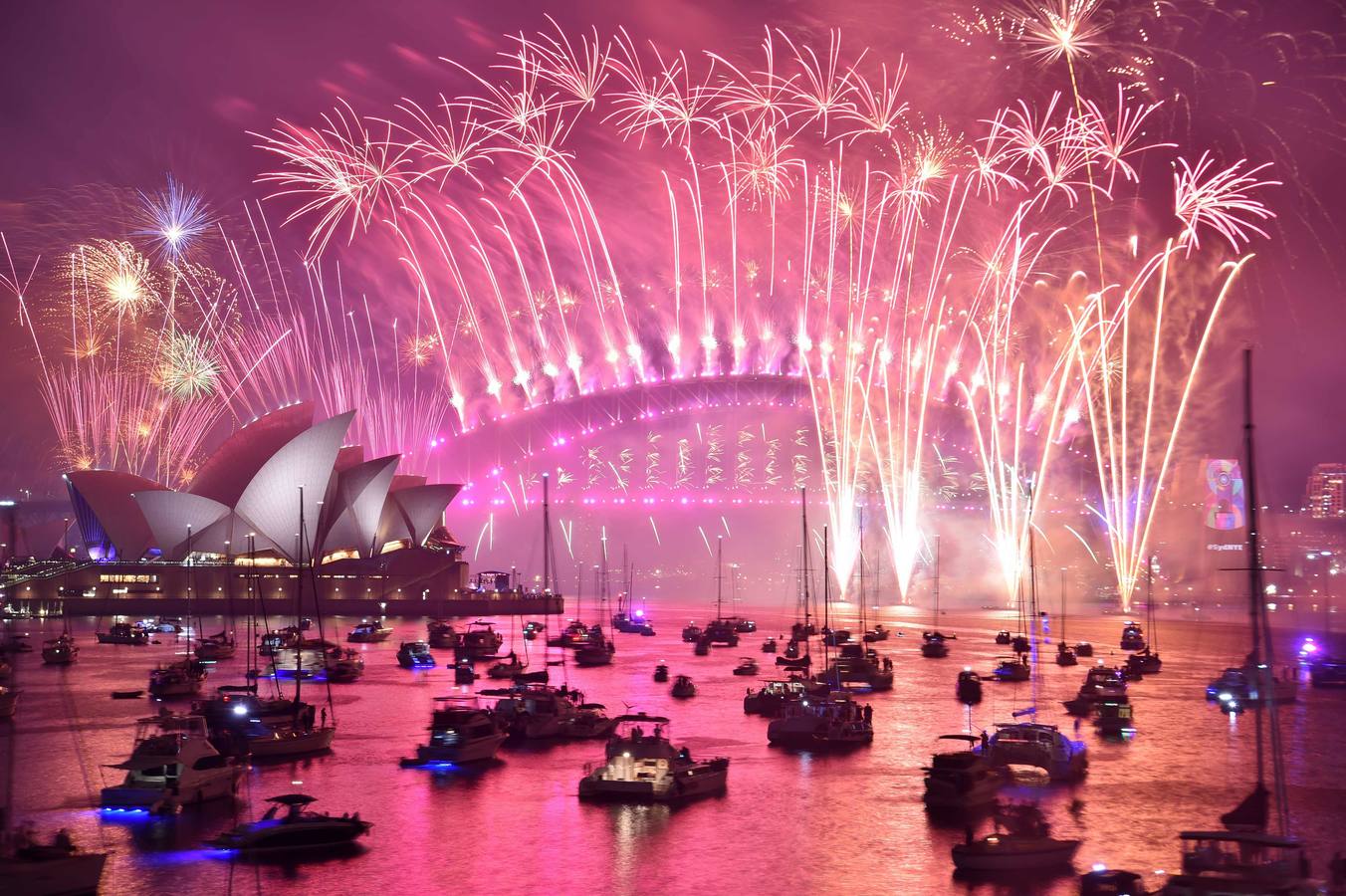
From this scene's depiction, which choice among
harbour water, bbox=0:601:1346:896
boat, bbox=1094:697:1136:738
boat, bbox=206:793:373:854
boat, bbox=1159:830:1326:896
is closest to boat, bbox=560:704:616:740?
harbour water, bbox=0:601:1346:896

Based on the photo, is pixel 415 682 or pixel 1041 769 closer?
pixel 1041 769

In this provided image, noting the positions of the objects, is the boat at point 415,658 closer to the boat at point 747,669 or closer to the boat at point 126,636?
the boat at point 747,669

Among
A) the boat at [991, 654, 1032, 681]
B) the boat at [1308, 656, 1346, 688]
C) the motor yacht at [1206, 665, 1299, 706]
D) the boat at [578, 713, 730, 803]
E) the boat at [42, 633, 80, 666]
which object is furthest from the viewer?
the boat at [1308, 656, 1346, 688]

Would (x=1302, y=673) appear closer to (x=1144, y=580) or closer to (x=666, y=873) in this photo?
(x=666, y=873)

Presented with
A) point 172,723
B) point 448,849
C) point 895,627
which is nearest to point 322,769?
point 172,723

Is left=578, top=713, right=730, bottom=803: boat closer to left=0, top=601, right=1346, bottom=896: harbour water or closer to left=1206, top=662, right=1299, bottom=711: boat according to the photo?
left=0, top=601, right=1346, bottom=896: harbour water
